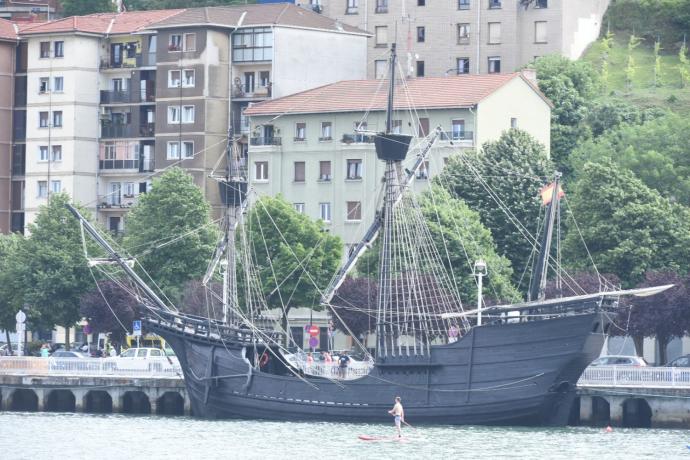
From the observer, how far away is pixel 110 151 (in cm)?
14575

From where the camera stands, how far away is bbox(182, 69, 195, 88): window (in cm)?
13888

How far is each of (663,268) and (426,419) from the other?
25.2 meters

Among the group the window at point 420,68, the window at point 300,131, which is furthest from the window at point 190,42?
the window at point 420,68

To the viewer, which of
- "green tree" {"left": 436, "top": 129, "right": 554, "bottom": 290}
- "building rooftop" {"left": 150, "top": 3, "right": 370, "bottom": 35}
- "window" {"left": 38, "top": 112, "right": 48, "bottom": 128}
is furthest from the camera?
"window" {"left": 38, "top": 112, "right": 48, "bottom": 128}

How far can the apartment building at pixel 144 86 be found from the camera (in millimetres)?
138125

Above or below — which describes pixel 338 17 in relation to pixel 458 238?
above

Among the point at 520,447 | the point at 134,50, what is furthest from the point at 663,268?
the point at 134,50

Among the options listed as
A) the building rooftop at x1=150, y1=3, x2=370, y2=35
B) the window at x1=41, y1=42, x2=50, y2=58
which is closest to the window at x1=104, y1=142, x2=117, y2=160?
the window at x1=41, y1=42, x2=50, y2=58

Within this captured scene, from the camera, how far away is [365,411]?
269 feet

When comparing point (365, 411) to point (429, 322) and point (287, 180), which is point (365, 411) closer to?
point (429, 322)

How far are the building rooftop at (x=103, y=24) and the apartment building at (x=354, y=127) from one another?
58.7 ft

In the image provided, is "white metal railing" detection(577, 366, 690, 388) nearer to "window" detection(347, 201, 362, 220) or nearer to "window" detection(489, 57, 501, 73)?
"window" detection(347, 201, 362, 220)

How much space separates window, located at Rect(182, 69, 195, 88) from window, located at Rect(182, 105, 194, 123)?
4.76 ft

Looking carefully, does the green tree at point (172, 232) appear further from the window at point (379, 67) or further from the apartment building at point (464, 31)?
the apartment building at point (464, 31)
